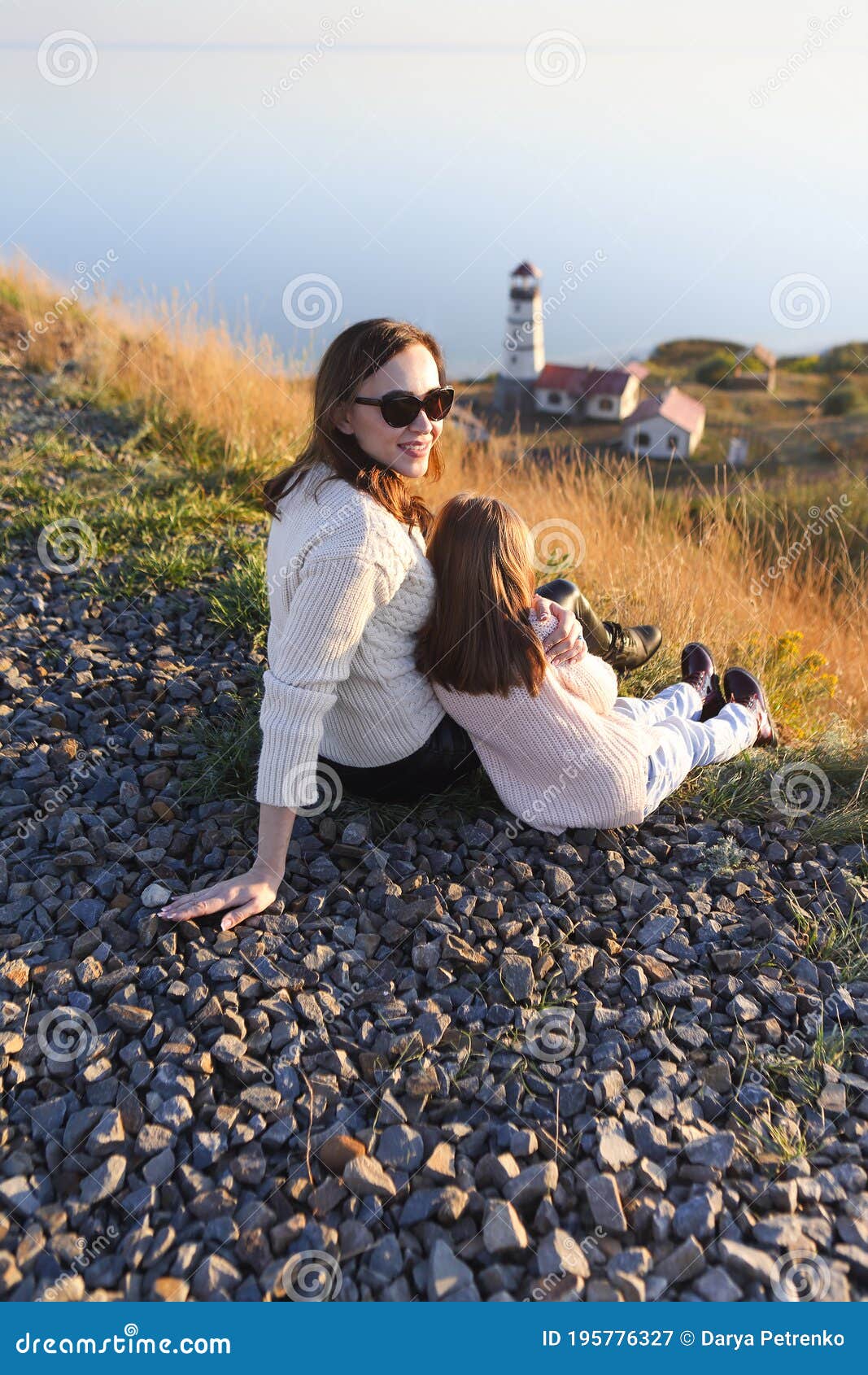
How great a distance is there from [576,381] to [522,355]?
1432 mm

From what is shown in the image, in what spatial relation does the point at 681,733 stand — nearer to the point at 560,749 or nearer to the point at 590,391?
the point at 560,749

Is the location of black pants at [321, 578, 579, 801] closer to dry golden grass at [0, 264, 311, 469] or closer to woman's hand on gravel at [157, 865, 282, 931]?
woman's hand on gravel at [157, 865, 282, 931]

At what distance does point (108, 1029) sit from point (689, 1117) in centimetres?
135

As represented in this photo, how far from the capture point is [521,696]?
2.82 meters

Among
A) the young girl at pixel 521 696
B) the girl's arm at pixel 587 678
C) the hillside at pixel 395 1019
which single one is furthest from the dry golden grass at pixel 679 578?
the young girl at pixel 521 696

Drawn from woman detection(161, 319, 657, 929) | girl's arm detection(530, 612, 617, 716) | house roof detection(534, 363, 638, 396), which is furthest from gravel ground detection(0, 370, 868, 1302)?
house roof detection(534, 363, 638, 396)

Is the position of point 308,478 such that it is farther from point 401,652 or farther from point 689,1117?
point 689,1117

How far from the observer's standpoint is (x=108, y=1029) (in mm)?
2363

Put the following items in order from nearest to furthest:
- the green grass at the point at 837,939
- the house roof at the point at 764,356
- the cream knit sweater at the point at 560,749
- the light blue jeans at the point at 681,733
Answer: the green grass at the point at 837,939 < the cream knit sweater at the point at 560,749 < the light blue jeans at the point at 681,733 < the house roof at the point at 764,356

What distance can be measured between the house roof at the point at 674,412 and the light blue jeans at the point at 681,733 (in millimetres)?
15921

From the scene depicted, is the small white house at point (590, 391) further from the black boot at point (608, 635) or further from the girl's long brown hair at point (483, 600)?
the girl's long brown hair at point (483, 600)

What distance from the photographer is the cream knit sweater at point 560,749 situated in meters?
2.85

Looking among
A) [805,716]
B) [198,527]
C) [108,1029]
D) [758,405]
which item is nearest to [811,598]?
[805,716]

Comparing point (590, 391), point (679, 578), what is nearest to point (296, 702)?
point (679, 578)
